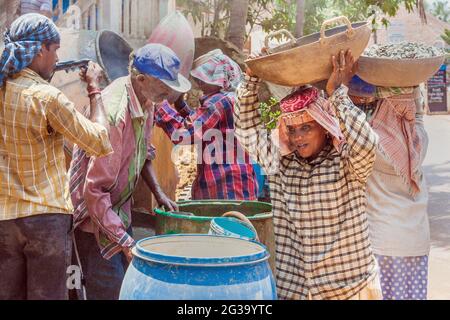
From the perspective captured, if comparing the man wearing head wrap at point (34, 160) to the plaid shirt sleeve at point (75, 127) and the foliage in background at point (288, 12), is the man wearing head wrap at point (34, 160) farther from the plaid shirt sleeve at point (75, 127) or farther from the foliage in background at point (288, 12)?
the foliage in background at point (288, 12)

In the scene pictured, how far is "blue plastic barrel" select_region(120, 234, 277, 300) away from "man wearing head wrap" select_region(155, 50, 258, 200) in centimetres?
210

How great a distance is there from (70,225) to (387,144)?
1856mm

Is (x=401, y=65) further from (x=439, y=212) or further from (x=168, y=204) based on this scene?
(x=439, y=212)

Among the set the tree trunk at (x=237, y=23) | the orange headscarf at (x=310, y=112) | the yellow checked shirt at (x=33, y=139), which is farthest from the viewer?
the tree trunk at (x=237, y=23)

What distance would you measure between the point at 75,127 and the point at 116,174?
0.46 metres

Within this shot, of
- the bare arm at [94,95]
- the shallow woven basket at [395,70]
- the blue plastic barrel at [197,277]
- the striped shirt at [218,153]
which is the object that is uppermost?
the shallow woven basket at [395,70]

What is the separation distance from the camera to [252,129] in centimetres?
339

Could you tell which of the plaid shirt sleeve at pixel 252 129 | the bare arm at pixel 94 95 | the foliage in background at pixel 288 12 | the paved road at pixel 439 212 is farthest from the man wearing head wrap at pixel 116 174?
the foliage in background at pixel 288 12

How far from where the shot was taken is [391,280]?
13.5ft

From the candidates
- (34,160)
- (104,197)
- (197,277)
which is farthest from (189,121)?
(197,277)

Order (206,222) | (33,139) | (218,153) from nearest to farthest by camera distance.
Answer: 1. (33,139)
2. (206,222)
3. (218,153)

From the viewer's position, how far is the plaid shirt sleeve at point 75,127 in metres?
3.34

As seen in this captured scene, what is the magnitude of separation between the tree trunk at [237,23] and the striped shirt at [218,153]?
4760mm
